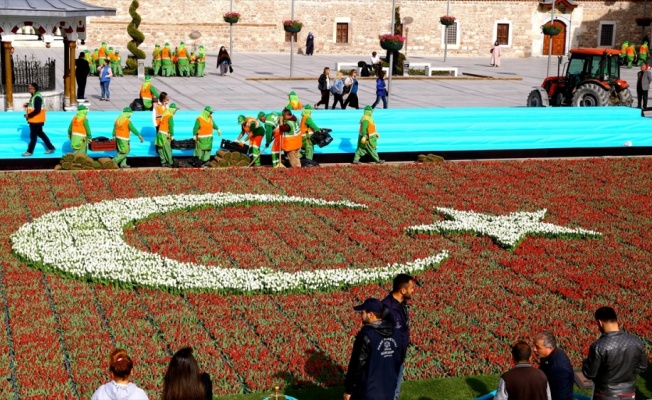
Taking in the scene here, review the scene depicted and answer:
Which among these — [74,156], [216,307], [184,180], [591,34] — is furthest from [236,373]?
[591,34]

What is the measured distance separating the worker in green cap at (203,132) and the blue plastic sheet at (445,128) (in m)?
0.66

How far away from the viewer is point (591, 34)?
6581cm

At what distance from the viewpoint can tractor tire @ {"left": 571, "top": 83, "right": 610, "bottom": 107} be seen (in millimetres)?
31234

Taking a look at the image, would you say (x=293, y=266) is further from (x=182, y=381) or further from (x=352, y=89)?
(x=352, y=89)

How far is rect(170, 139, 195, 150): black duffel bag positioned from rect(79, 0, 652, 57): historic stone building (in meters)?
36.4

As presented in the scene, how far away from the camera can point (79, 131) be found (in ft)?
73.0

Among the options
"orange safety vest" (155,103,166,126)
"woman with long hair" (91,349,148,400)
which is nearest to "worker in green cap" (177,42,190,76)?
"orange safety vest" (155,103,166,126)

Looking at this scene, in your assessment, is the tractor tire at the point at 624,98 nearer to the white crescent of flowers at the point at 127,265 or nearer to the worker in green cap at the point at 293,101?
the worker in green cap at the point at 293,101

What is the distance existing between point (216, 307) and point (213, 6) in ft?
160

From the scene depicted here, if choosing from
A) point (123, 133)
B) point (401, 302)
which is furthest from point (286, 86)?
point (401, 302)

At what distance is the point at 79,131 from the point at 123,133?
96 cm

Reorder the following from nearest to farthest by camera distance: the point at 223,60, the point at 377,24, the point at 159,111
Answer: the point at 159,111, the point at 223,60, the point at 377,24

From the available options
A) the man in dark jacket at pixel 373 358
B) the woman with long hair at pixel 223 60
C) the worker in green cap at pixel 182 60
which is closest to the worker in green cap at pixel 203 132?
the man in dark jacket at pixel 373 358

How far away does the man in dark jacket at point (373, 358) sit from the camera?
29.1 feet
